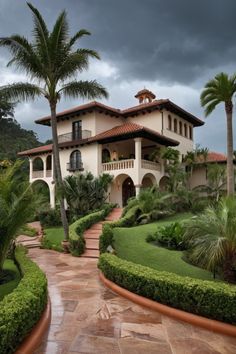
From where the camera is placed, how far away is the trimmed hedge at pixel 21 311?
446 centimetres

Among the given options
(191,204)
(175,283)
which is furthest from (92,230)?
(175,283)

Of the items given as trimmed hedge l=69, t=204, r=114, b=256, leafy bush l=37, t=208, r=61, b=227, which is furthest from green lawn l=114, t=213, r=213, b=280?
leafy bush l=37, t=208, r=61, b=227

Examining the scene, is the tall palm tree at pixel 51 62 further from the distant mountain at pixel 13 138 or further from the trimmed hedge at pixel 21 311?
the distant mountain at pixel 13 138

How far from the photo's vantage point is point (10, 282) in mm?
7977

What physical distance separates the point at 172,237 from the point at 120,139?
13.8 m

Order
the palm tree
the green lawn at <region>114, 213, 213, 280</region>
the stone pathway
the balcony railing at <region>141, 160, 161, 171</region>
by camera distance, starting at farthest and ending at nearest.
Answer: the balcony railing at <region>141, 160, 161, 171</region> < the palm tree < the green lawn at <region>114, 213, 213, 280</region> < the stone pathway

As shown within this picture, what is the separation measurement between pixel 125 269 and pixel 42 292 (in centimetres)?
244

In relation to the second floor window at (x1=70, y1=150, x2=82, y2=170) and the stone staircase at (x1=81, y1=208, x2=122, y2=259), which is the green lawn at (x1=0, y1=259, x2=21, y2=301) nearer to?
the stone staircase at (x1=81, y1=208, x2=122, y2=259)

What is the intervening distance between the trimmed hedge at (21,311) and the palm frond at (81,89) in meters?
9.38

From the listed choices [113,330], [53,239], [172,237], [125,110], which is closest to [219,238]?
[113,330]

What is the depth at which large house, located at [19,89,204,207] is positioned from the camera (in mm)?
23703

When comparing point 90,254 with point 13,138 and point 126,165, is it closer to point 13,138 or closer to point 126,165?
point 126,165

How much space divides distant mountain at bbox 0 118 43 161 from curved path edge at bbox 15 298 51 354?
121ft

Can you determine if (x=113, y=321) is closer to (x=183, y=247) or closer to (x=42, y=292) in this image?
(x=42, y=292)
